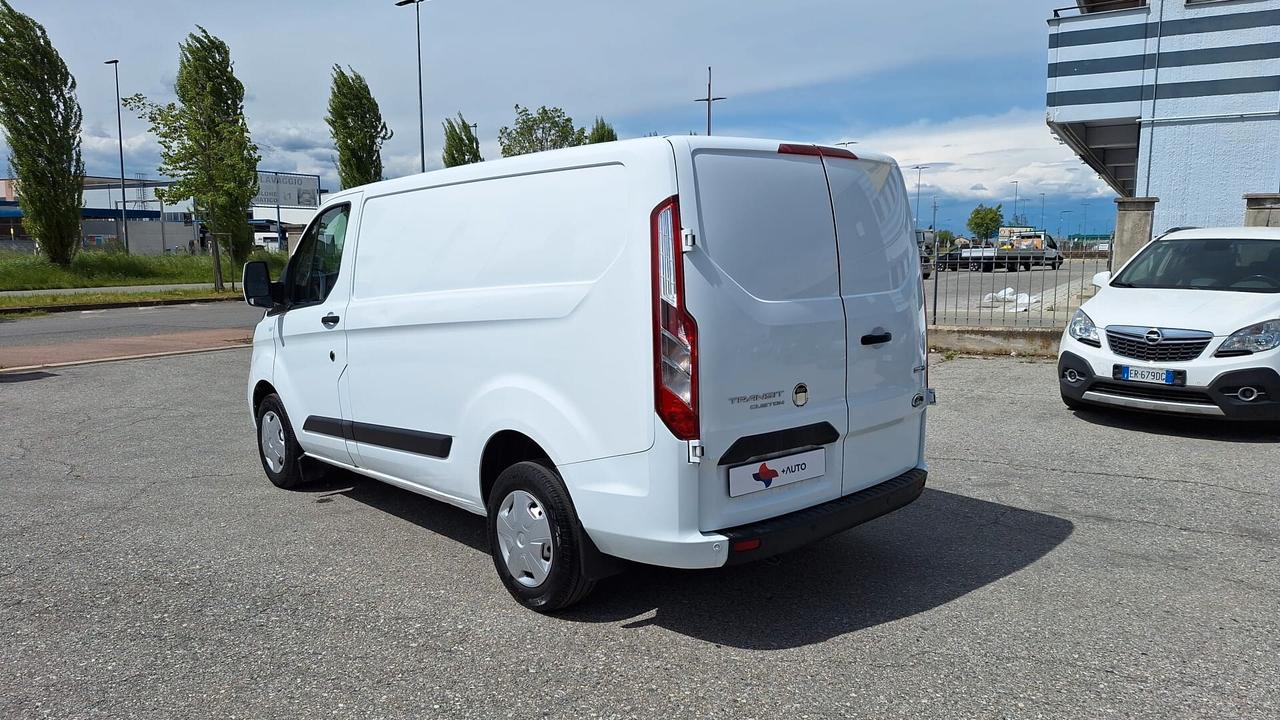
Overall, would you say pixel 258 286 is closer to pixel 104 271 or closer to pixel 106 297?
pixel 106 297

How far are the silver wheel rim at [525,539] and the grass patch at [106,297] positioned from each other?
21543 mm

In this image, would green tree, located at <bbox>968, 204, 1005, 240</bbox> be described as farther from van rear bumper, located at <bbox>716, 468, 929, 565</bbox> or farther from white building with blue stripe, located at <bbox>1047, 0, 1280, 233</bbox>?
van rear bumper, located at <bbox>716, 468, 929, 565</bbox>

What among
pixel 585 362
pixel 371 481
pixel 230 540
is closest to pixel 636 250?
pixel 585 362

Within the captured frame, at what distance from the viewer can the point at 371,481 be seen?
6125mm

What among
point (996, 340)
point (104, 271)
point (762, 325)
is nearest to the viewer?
point (762, 325)

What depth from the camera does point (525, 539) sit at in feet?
12.5

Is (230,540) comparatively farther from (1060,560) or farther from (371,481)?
(1060,560)

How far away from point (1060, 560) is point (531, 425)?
2681mm

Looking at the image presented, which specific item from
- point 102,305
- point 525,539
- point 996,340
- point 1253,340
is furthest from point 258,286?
point 102,305

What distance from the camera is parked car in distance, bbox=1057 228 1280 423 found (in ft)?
21.7

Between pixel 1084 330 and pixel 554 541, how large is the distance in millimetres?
5744

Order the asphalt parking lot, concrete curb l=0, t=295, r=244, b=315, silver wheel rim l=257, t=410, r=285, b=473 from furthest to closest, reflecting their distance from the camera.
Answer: concrete curb l=0, t=295, r=244, b=315, silver wheel rim l=257, t=410, r=285, b=473, the asphalt parking lot

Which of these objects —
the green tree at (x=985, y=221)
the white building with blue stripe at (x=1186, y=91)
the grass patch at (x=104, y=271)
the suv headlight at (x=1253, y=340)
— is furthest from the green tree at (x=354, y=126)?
the green tree at (x=985, y=221)

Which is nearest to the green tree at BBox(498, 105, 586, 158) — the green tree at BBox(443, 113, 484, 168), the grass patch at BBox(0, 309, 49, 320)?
the green tree at BBox(443, 113, 484, 168)
